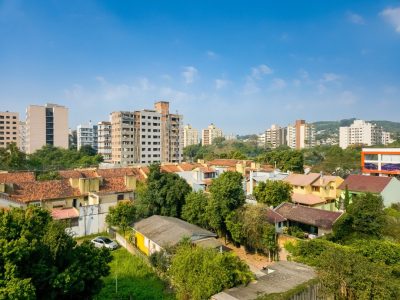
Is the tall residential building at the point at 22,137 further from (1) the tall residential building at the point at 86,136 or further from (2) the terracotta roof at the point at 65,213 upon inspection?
(2) the terracotta roof at the point at 65,213

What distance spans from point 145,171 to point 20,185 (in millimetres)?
14084

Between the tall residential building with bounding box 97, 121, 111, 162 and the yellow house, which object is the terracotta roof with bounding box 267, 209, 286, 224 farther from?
the tall residential building with bounding box 97, 121, 111, 162

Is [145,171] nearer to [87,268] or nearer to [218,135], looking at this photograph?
[87,268]

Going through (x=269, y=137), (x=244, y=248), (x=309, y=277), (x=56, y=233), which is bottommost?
(x=244, y=248)

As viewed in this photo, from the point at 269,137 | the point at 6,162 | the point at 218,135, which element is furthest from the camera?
the point at 218,135

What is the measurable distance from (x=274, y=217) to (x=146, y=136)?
4918 cm

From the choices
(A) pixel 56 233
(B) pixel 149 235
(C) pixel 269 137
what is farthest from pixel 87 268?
(C) pixel 269 137

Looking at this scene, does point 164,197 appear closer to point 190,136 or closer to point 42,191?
point 42,191

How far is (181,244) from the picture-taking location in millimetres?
14992

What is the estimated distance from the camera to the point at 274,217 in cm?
2012

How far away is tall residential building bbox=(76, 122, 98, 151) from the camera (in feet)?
307

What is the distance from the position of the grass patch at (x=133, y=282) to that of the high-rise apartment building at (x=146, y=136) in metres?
47.4

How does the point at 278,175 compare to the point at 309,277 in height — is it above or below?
above

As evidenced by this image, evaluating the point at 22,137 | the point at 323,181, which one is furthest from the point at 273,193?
the point at 22,137
